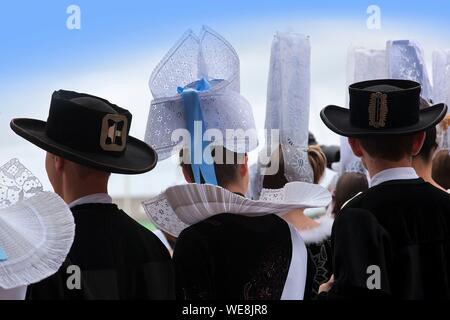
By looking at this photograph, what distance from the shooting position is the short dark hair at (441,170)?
333 cm

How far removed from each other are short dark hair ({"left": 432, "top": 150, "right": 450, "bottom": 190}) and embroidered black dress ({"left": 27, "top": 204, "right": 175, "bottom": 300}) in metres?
1.52

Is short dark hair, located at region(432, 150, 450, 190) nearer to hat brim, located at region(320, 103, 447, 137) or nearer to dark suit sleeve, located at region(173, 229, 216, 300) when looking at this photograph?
hat brim, located at region(320, 103, 447, 137)

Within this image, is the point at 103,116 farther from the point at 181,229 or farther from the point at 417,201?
the point at 417,201

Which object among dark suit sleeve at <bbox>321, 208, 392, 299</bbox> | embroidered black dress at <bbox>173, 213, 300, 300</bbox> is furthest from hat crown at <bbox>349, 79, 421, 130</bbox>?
embroidered black dress at <bbox>173, 213, 300, 300</bbox>

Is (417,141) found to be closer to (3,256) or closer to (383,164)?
(383,164)

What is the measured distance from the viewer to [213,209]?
2309 mm

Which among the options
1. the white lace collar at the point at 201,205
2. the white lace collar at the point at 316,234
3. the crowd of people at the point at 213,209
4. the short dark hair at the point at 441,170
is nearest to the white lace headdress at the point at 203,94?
the crowd of people at the point at 213,209

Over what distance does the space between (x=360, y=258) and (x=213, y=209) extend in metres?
0.44

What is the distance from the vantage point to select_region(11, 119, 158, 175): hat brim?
6.92ft

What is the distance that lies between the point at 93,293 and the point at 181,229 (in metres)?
0.52

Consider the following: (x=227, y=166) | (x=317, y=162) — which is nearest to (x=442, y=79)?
(x=317, y=162)

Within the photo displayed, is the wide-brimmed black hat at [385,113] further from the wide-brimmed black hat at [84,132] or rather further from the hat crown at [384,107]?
the wide-brimmed black hat at [84,132]

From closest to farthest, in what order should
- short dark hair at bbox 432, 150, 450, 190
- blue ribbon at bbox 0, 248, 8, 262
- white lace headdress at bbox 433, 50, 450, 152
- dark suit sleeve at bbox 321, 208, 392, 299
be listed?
blue ribbon at bbox 0, 248, 8, 262 → dark suit sleeve at bbox 321, 208, 392, 299 → white lace headdress at bbox 433, 50, 450, 152 → short dark hair at bbox 432, 150, 450, 190

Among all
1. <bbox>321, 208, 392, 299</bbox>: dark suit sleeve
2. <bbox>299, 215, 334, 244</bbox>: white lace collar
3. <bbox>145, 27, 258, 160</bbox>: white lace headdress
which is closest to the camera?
<bbox>321, 208, 392, 299</bbox>: dark suit sleeve
